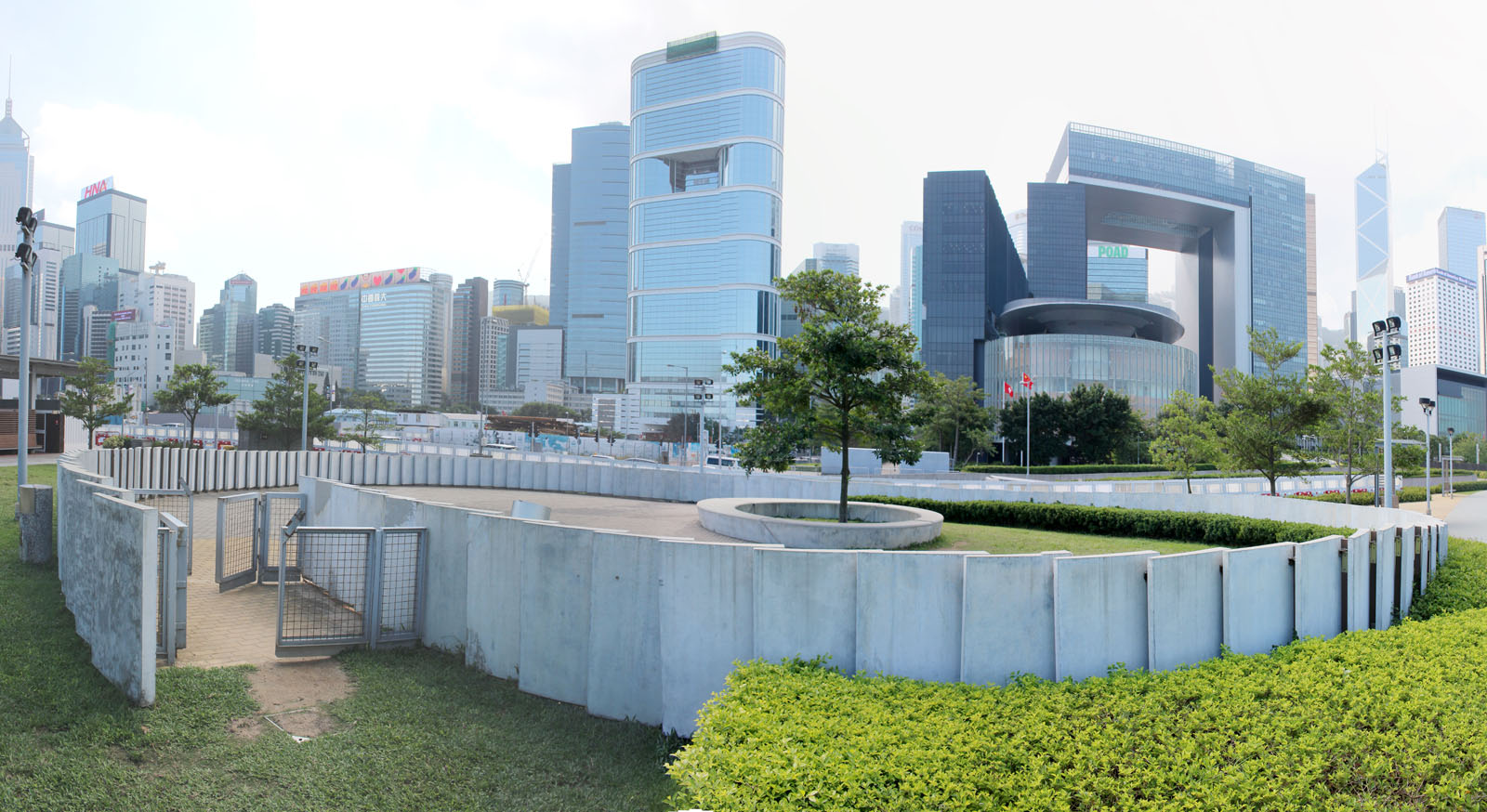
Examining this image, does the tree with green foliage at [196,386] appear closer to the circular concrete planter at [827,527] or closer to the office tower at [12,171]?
the circular concrete planter at [827,527]

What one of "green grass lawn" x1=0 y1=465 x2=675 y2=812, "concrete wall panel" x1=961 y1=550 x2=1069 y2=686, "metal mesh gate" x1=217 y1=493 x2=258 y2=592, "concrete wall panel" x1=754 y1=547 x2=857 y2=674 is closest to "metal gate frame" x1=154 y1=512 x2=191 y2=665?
"green grass lawn" x1=0 y1=465 x2=675 y2=812

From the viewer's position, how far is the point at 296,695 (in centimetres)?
711

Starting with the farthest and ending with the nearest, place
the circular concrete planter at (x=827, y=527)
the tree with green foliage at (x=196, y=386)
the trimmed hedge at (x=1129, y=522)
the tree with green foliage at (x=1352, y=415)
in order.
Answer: the tree with green foliage at (x=196, y=386)
the tree with green foliage at (x=1352, y=415)
the trimmed hedge at (x=1129, y=522)
the circular concrete planter at (x=827, y=527)

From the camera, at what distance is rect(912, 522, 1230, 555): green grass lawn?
12945 millimetres

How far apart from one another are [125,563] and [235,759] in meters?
2.37

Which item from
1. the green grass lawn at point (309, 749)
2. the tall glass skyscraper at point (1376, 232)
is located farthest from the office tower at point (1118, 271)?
the green grass lawn at point (309, 749)

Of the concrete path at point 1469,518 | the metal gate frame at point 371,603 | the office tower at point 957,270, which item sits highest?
the office tower at point 957,270

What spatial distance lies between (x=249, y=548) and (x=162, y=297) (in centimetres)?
20480

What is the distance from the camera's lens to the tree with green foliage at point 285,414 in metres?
42.9

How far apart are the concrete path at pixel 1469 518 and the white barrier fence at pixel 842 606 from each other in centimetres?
1441

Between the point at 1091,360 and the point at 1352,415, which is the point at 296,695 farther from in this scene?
the point at 1091,360

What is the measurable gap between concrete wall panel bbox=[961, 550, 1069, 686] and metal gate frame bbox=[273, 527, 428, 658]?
20.9 feet

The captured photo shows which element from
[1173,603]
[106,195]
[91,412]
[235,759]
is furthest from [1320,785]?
[106,195]

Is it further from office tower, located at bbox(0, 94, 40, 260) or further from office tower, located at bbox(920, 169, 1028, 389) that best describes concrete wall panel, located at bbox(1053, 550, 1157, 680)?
office tower, located at bbox(0, 94, 40, 260)
